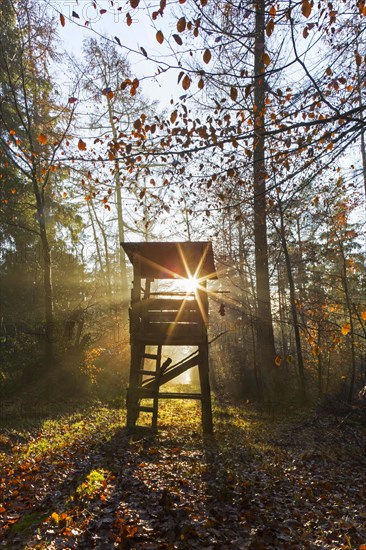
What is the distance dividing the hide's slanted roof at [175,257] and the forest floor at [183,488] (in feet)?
13.6

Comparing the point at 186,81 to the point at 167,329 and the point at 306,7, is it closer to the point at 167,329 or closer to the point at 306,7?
the point at 306,7

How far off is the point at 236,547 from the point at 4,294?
55.5 ft

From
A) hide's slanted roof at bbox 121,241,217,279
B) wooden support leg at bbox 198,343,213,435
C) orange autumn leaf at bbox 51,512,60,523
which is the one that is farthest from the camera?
wooden support leg at bbox 198,343,213,435

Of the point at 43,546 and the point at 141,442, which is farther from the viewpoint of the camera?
the point at 141,442

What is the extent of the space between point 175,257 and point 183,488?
5.31 meters

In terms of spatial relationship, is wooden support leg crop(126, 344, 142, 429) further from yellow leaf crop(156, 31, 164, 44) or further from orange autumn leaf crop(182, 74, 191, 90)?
yellow leaf crop(156, 31, 164, 44)

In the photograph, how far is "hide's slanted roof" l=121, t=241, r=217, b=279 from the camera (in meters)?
8.68

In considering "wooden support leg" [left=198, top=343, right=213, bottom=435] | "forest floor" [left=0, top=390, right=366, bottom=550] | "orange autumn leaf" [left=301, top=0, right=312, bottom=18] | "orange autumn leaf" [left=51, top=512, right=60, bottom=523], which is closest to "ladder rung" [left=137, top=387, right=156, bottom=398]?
"forest floor" [left=0, top=390, right=366, bottom=550]

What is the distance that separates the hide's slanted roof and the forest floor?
4.15 m

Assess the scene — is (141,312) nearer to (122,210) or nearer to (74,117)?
(74,117)

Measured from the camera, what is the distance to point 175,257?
9.35 metres

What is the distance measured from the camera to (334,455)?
7.72m

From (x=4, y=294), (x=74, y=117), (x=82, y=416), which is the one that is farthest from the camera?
(x=4, y=294)

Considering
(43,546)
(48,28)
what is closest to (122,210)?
(48,28)
